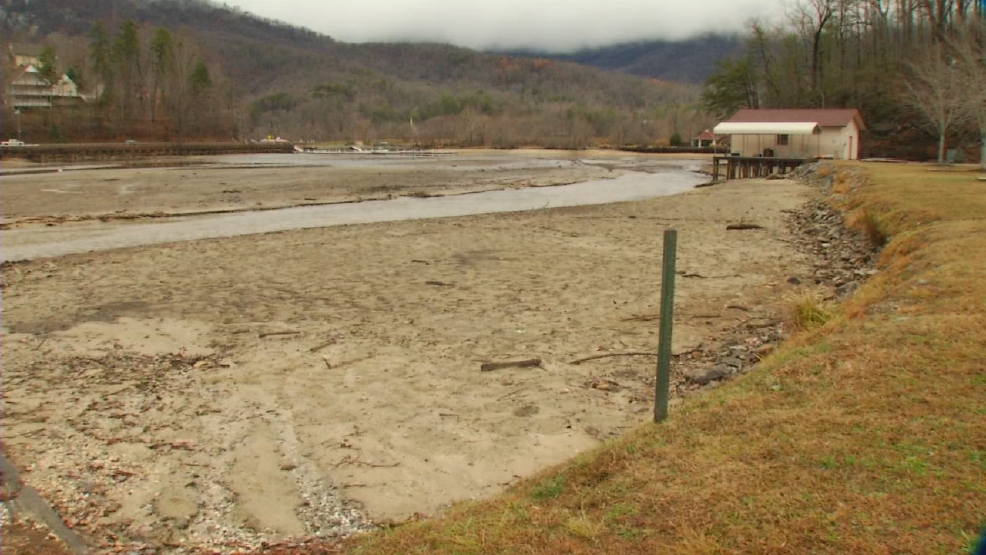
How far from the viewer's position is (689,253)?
17.4 m

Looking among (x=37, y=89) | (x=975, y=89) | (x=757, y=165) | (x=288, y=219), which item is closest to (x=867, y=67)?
(x=757, y=165)

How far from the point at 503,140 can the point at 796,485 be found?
17285 cm

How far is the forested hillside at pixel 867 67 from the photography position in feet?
204

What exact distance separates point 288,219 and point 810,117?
52299 mm

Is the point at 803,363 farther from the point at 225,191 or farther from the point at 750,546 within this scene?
the point at 225,191

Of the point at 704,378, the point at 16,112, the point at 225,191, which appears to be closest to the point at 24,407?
the point at 704,378

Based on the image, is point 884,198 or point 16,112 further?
point 16,112

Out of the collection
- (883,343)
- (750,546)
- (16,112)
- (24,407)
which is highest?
(16,112)

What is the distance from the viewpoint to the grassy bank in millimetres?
3756


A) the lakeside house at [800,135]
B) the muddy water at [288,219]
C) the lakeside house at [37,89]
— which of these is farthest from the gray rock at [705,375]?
the lakeside house at [37,89]

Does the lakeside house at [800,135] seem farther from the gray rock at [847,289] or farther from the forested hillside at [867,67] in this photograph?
the gray rock at [847,289]

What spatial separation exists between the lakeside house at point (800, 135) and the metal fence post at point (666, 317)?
6231 cm

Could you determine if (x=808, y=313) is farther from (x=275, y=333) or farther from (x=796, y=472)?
(x=275, y=333)

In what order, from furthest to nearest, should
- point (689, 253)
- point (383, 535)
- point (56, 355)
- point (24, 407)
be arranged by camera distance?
1. point (689, 253)
2. point (56, 355)
3. point (24, 407)
4. point (383, 535)
